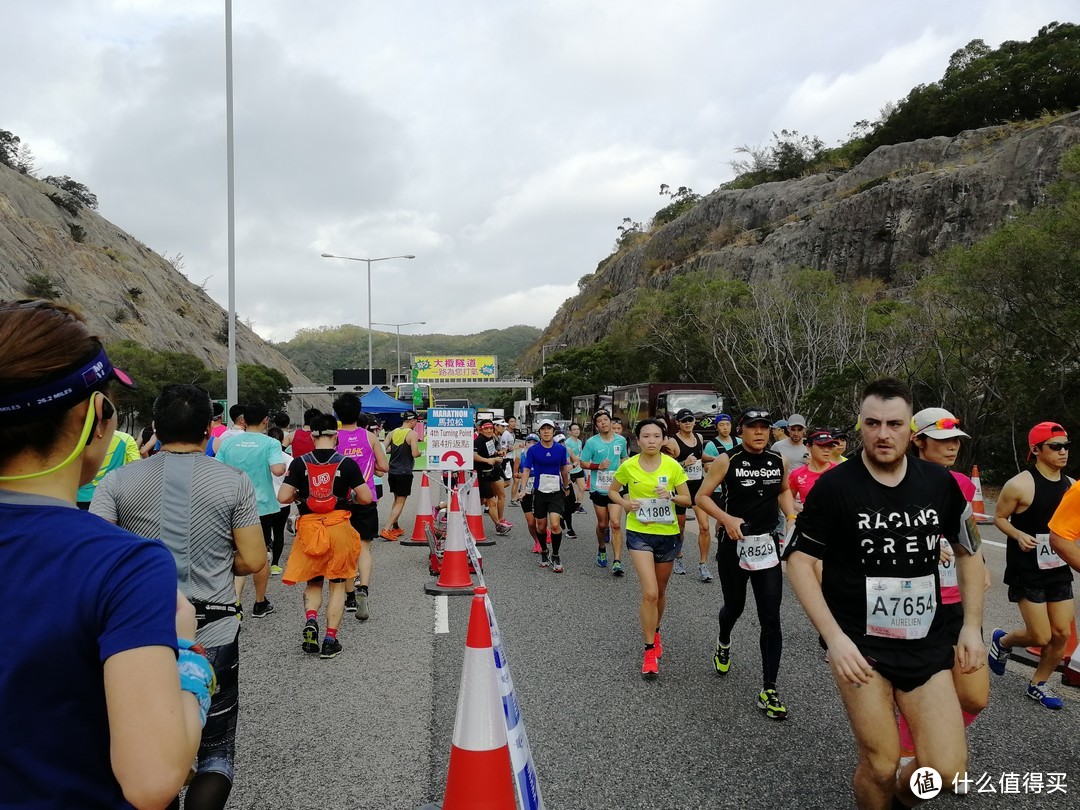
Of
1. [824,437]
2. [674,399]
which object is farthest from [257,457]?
[674,399]

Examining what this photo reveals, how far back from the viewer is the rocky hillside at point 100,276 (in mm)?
50000

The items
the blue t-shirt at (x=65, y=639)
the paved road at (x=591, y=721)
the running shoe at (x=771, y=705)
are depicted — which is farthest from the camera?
the running shoe at (x=771, y=705)

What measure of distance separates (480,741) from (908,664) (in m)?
1.75

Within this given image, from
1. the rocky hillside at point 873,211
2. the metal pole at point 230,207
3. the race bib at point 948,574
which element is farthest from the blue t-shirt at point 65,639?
the rocky hillside at point 873,211

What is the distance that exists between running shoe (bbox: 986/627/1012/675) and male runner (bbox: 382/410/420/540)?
26.1 ft

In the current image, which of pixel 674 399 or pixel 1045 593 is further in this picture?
pixel 674 399

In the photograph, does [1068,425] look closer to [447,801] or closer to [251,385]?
[447,801]

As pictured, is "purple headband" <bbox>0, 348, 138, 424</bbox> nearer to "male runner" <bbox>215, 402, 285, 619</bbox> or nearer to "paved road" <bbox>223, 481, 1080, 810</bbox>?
"paved road" <bbox>223, 481, 1080, 810</bbox>

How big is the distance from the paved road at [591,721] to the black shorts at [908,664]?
0.92m

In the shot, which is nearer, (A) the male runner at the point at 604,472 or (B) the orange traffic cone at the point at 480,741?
(B) the orange traffic cone at the point at 480,741

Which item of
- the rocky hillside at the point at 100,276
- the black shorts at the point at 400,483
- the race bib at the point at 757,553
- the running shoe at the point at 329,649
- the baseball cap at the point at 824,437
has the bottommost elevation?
the running shoe at the point at 329,649

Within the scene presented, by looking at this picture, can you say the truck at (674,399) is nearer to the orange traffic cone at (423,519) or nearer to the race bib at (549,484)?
the orange traffic cone at (423,519)

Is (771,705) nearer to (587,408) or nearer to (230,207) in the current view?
(230,207)

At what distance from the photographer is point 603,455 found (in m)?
9.73
